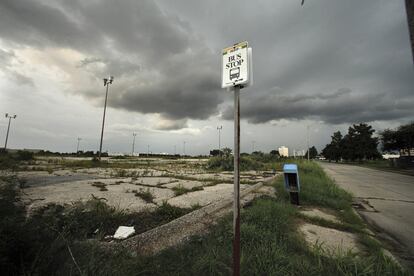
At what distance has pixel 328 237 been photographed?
3740mm

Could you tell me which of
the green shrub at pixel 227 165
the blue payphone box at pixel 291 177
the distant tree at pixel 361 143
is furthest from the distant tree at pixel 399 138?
the blue payphone box at pixel 291 177

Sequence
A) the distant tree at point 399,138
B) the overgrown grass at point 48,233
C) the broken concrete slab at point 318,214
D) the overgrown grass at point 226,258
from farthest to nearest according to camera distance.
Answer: the distant tree at point 399,138 < the broken concrete slab at point 318,214 < the overgrown grass at point 226,258 < the overgrown grass at point 48,233

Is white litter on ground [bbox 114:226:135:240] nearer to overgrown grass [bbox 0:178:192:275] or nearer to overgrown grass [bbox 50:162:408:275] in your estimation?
overgrown grass [bbox 0:178:192:275]

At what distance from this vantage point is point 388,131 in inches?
1651

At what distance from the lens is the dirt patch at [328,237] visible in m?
3.35

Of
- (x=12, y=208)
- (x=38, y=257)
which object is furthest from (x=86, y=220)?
(x=38, y=257)

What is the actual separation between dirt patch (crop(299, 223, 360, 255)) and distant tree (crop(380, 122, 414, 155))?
41.0 meters

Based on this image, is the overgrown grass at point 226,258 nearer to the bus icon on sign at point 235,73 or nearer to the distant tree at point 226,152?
the bus icon on sign at point 235,73

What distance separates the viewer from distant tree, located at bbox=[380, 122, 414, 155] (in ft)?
109

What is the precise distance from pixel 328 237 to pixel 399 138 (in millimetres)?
45112

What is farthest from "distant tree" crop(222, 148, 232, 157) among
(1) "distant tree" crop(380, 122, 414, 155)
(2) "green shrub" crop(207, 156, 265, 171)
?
(1) "distant tree" crop(380, 122, 414, 155)

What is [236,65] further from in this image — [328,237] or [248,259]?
[328,237]

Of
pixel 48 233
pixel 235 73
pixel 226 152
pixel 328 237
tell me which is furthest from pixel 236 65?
pixel 226 152

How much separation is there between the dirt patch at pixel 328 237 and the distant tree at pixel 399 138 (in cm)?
4103
